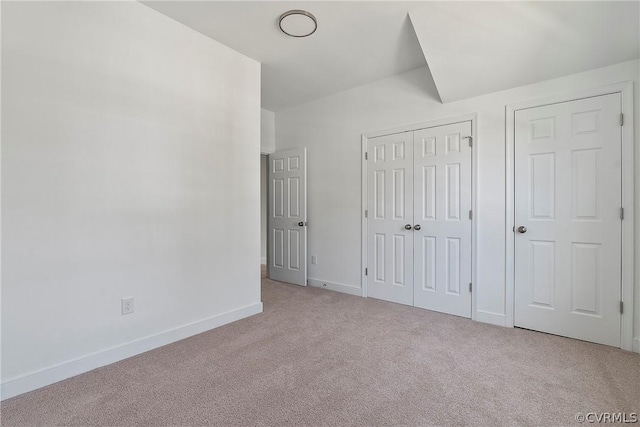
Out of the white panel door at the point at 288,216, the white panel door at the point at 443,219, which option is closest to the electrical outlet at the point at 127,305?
the white panel door at the point at 288,216

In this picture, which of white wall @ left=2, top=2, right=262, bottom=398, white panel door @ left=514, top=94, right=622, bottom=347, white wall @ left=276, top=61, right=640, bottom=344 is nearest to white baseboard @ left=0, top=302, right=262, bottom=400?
white wall @ left=2, top=2, right=262, bottom=398

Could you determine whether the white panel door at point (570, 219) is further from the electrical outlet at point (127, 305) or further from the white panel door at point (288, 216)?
the electrical outlet at point (127, 305)

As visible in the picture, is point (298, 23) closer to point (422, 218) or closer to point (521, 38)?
point (521, 38)

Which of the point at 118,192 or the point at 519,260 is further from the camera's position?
the point at 519,260

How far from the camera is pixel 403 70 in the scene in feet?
10.7

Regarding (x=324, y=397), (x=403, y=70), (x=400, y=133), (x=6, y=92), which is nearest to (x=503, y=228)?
(x=400, y=133)

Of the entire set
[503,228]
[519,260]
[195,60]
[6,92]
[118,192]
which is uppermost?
[195,60]

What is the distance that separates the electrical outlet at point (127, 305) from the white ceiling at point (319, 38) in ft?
7.16

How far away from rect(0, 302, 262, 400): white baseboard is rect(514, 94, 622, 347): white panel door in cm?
277

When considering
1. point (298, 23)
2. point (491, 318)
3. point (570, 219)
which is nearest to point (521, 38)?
point (570, 219)

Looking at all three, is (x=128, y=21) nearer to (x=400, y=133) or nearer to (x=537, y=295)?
(x=400, y=133)

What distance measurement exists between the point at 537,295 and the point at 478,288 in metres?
0.46

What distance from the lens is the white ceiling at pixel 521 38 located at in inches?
79.4

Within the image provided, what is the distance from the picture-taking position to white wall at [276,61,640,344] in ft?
9.03
